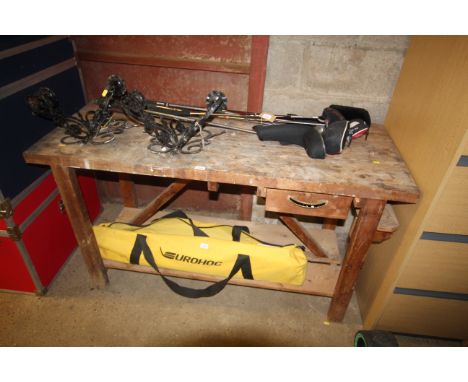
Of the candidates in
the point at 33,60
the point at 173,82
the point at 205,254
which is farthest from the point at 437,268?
the point at 33,60

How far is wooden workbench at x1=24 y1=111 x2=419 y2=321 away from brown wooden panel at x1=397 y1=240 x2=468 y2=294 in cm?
21

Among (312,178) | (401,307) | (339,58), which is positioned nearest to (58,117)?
(312,178)

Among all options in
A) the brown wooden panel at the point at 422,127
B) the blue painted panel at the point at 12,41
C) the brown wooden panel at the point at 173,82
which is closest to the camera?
the brown wooden panel at the point at 422,127

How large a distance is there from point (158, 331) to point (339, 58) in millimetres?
1858

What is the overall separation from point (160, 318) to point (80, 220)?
739mm

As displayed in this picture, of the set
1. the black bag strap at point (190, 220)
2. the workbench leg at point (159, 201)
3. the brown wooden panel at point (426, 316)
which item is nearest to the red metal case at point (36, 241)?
the workbench leg at point (159, 201)

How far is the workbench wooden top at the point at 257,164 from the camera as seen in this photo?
1.25 meters

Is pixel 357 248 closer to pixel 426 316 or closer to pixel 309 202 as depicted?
pixel 309 202

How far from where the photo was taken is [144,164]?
4.33ft

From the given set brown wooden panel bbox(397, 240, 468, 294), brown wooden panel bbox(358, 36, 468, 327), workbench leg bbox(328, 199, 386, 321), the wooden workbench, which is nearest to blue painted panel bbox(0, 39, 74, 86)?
the wooden workbench

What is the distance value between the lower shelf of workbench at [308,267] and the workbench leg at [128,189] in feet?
0.89

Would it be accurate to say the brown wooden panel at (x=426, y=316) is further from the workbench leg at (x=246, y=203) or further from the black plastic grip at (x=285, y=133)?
the workbench leg at (x=246, y=203)

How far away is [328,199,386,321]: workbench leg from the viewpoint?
1282mm

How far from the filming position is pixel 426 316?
157 cm
